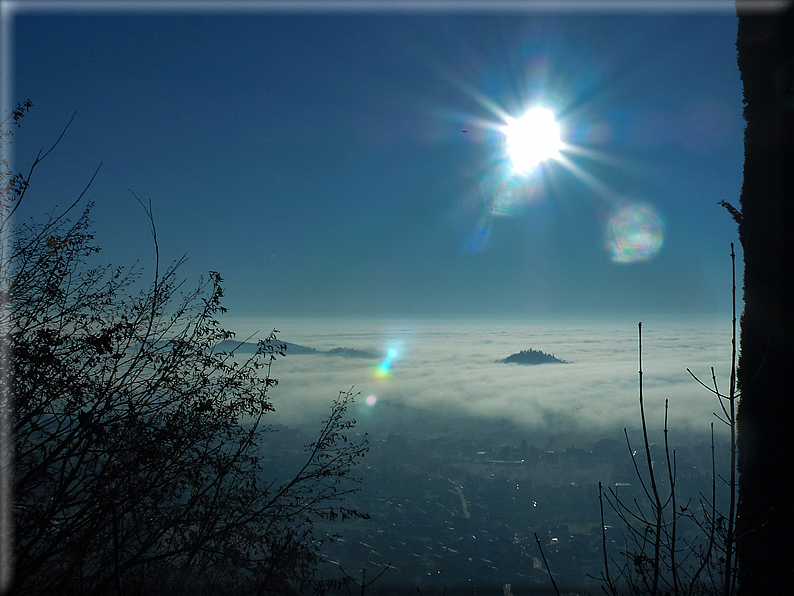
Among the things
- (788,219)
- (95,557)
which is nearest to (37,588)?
(95,557)

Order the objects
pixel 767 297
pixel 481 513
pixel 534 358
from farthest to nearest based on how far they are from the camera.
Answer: pixel 534 358 → pixel 481 513 → pixel 767 297

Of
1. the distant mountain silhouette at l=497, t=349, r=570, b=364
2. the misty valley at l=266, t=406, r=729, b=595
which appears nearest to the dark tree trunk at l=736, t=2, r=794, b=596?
the misty valley at l=266, t=406, r=729, b=595

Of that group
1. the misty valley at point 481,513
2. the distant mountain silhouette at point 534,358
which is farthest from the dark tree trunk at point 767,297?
the distant mountain silhouette at point 534,358

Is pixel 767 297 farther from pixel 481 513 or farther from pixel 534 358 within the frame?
pixel 534 358

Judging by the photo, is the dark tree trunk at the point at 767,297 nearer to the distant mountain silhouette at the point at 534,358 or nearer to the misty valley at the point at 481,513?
the misty valley at the point at 481,513

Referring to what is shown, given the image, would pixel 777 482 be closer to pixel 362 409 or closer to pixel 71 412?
pixel 362 409

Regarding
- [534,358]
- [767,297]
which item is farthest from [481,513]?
[534,358]

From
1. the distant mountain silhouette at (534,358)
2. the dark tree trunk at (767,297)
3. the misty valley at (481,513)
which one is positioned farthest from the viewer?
the distant mountain silhouette at (534,358)

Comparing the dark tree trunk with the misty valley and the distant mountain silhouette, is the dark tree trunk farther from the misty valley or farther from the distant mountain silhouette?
the distant mountain silhouette
